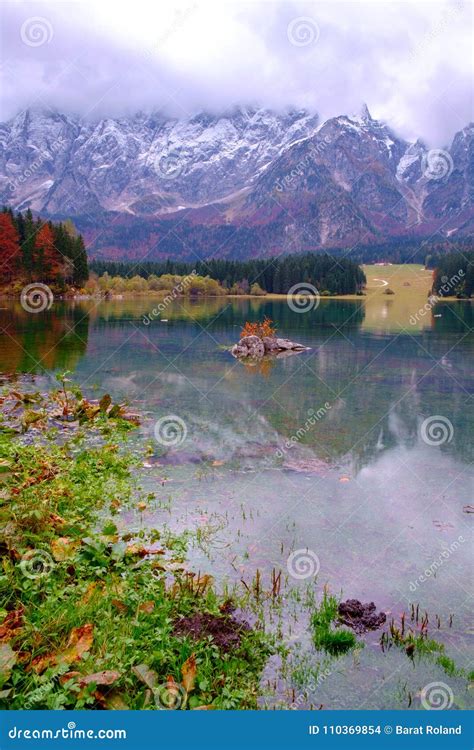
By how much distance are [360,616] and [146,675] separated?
339cm

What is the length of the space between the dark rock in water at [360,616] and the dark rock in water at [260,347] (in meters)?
30.2

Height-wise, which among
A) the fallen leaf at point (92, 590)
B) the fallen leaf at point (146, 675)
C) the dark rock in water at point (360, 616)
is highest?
the dark rock in water at point (360, 616)

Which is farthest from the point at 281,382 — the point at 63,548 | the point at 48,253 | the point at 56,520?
the point at 48,253

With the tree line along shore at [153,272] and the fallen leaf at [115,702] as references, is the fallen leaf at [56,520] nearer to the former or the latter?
the fallen leaf at [115,702]

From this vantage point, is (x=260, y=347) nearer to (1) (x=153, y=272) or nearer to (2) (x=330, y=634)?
(2) (x=330, y=634)

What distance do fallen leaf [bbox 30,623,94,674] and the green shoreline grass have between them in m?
0.01

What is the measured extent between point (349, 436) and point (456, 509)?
6.18m

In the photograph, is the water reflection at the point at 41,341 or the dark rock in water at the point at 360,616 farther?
the water reflection at the point at 41,341

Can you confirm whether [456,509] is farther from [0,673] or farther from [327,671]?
[0,673]

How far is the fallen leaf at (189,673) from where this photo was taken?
20.0 ft

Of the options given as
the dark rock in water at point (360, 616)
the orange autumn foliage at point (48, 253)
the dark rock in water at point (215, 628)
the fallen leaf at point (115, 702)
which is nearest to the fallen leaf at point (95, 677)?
the fallen leaf at point (115, 702)

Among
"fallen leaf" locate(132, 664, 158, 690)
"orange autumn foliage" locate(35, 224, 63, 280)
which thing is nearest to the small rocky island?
"fallen leaf" locate(132, 664, 158, 690)

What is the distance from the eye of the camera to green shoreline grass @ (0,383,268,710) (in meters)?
5.86

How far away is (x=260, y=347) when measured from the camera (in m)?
38.8
